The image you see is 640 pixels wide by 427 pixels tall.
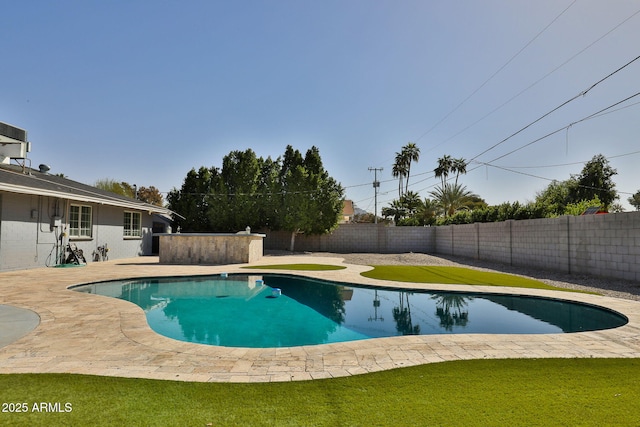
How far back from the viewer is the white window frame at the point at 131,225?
62.2ft

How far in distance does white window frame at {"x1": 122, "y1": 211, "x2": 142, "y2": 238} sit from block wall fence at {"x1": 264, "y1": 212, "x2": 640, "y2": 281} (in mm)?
9694

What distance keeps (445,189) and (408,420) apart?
37010mm

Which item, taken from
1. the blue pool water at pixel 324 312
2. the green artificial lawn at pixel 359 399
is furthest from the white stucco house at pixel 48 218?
the green artificial lawn at pixel 359 399

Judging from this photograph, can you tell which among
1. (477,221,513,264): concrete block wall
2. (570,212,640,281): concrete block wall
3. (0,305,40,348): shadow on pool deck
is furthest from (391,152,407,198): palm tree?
(0,305,40,348): shadow on pool deck

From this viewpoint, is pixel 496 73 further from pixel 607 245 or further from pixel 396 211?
pixel 396 211

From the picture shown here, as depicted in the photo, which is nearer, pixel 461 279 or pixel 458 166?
pixel 461 279

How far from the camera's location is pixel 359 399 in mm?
3123

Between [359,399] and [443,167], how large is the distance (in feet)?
134

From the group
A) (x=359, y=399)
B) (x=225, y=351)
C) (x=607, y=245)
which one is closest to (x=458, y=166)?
(x=607, y=245)

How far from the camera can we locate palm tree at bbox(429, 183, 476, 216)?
3609cm

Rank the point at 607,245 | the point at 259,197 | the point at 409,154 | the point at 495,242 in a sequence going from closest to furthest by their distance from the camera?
the point at 607,245 < the point at 495,242 < the point at 259,197 < the point at 409,154

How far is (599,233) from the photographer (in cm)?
1123

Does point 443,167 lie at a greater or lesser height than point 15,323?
greater

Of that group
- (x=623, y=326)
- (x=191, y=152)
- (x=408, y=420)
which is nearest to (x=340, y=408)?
(x=408, y=420)
